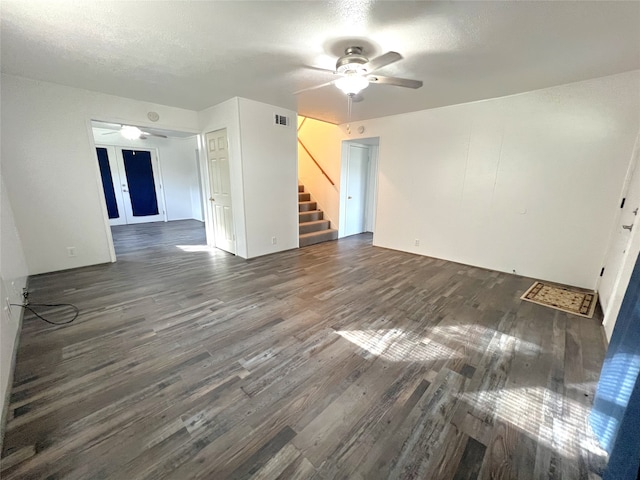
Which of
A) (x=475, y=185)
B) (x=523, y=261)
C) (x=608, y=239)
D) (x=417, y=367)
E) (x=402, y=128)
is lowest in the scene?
(x=417, y=367)

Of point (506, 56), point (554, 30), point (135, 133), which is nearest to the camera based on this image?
point (554, 30)

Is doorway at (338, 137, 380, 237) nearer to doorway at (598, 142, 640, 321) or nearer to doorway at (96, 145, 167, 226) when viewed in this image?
doorway at (598, 142, 640, 321)

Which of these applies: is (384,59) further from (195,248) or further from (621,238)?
(195,248)

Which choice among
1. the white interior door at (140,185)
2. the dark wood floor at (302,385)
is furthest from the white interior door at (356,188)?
the white interior door at (140,185)

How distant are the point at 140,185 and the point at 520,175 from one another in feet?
29.6

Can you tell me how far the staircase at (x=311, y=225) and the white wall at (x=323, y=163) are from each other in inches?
6.2

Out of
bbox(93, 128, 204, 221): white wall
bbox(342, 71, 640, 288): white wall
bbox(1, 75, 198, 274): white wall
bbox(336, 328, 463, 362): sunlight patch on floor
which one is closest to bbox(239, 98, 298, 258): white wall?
bbox(1, 75, 198, 274): white wall

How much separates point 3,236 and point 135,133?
160 inches

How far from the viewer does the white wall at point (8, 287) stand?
5.41 feet

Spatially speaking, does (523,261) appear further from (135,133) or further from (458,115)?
(135,133)

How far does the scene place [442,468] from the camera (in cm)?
123

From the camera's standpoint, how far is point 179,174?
26.6 ft

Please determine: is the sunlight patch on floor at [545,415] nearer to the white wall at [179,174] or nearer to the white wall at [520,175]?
the white wall at [520,175]

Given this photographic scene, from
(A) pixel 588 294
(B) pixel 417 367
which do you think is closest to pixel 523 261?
(A) pixel 588 294
